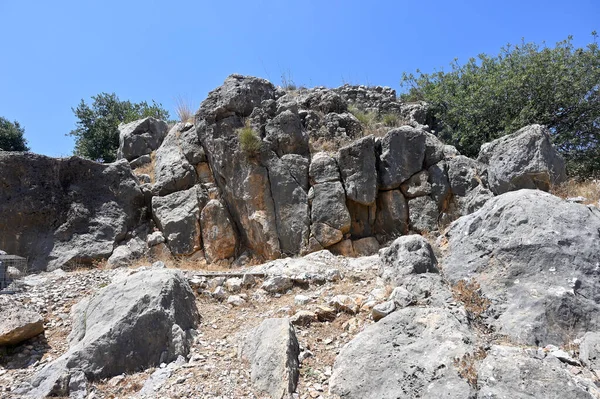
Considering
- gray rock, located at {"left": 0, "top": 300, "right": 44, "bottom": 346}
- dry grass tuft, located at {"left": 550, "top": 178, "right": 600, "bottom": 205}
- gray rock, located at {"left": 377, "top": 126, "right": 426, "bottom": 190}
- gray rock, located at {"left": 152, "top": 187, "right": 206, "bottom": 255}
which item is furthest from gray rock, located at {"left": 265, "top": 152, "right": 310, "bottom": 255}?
gray rock, located at {"left": 0, "top": 300, "right": 44, "bottom": 346}

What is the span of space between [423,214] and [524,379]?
22.5 feet

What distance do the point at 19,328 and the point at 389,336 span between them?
4.73m

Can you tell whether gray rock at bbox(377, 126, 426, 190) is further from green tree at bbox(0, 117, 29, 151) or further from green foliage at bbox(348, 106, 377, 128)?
green tree at bbox(0, 117, 29, 151)

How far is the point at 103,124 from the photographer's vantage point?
1977 centimetres

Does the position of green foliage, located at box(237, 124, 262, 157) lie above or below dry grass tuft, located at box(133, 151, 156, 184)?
below

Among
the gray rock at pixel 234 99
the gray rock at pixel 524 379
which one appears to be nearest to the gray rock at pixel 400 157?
the gray rock at pixel 234 99

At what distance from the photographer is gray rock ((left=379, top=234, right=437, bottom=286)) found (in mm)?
5355

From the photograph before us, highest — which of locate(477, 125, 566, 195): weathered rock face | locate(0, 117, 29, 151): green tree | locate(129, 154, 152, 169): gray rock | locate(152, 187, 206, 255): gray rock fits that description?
locate(0, 117, 29, 151): green tree

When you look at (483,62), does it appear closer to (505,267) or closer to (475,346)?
(505,267)

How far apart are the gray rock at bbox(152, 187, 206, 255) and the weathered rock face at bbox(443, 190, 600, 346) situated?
724cm

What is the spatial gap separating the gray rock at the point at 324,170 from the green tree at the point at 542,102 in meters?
5.35

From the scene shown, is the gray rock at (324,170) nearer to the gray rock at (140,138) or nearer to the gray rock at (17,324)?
the gray rock at (17,324)

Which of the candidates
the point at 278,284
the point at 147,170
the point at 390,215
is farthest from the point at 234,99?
the point at 278,284

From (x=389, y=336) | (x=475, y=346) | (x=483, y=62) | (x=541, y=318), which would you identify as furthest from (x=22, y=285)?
(x=483, y=62)
